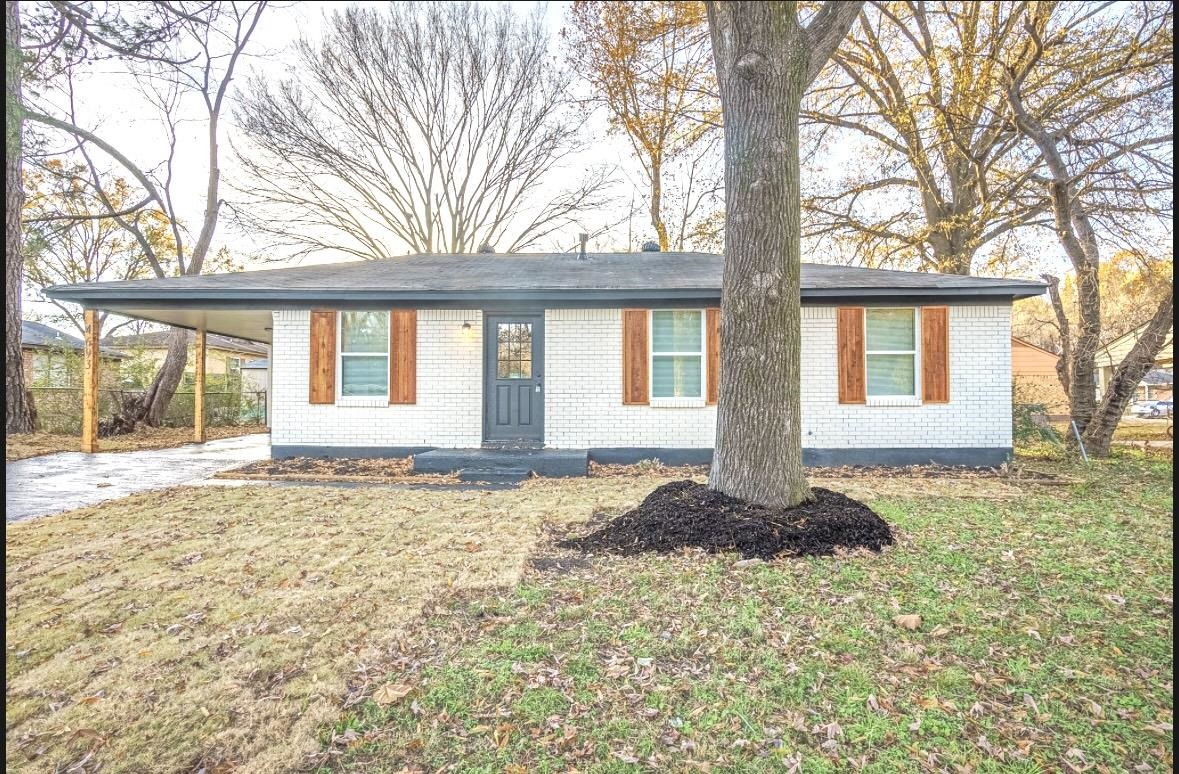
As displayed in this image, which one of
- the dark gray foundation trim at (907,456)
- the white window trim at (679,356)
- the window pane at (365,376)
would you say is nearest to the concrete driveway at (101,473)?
the window pane at (365,376)

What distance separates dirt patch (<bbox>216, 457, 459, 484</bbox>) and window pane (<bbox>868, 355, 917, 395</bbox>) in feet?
21.0

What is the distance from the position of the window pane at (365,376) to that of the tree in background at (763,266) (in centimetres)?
595

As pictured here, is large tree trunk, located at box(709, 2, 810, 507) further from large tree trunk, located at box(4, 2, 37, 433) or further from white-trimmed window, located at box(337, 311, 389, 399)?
large tree trunk, located at box(4, 2, 37, 433)

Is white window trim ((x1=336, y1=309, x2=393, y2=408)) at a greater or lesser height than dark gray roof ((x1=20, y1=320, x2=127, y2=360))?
lesser

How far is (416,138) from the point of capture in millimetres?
17828

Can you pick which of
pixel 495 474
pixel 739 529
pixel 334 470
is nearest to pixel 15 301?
pixel 334 470

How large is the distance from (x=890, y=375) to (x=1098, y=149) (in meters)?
5.05

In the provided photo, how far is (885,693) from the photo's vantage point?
2.74m

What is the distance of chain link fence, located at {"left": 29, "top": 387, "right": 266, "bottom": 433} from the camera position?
11977mm

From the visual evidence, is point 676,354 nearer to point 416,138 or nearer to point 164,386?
point 164,386

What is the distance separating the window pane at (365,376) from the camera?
901 cm

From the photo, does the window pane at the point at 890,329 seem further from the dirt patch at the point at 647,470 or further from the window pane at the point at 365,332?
the window pane at the point at 365,332

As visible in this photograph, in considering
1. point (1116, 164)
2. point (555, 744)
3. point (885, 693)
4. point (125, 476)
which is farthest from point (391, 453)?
point (1116, 164)

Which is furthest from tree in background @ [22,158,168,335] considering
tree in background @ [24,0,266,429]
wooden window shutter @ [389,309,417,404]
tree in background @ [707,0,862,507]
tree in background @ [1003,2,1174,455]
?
tree in background @ [1003,2,1174,455]
